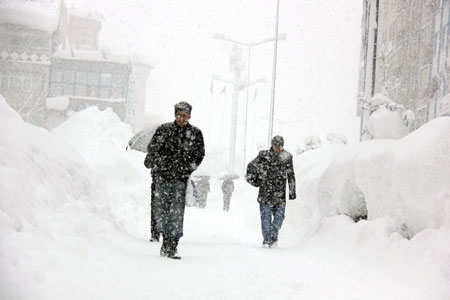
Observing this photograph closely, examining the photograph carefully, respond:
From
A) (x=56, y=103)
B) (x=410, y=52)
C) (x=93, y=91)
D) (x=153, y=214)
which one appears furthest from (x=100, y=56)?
(x=153, y=214)

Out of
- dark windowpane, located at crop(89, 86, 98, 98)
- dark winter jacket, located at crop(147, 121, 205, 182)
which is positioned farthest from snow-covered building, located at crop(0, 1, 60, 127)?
dark winter jacket, located at crop(147, 121, 205, 182)

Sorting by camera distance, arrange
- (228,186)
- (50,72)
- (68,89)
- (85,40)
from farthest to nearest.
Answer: (85,40)
(68,89)
(50,72)
(228,186)

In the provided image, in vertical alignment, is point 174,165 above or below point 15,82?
below

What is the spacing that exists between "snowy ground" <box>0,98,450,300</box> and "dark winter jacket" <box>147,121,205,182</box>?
3.40 ft

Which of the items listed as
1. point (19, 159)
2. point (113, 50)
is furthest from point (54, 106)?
point (19, 159)

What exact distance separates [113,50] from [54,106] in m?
6.62

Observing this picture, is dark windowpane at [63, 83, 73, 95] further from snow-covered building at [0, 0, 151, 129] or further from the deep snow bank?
the deep snow bank

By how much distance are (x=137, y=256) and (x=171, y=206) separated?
708 millimetres

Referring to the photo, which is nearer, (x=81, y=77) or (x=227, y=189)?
(x=227, y=189)

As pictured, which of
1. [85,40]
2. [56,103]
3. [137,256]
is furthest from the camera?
[85,40]

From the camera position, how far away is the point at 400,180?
630 cm

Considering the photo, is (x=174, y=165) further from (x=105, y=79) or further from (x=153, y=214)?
(x=105, y=79)

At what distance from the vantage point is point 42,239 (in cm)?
458

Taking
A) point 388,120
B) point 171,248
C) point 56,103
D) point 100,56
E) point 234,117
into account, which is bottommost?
point 171,248
